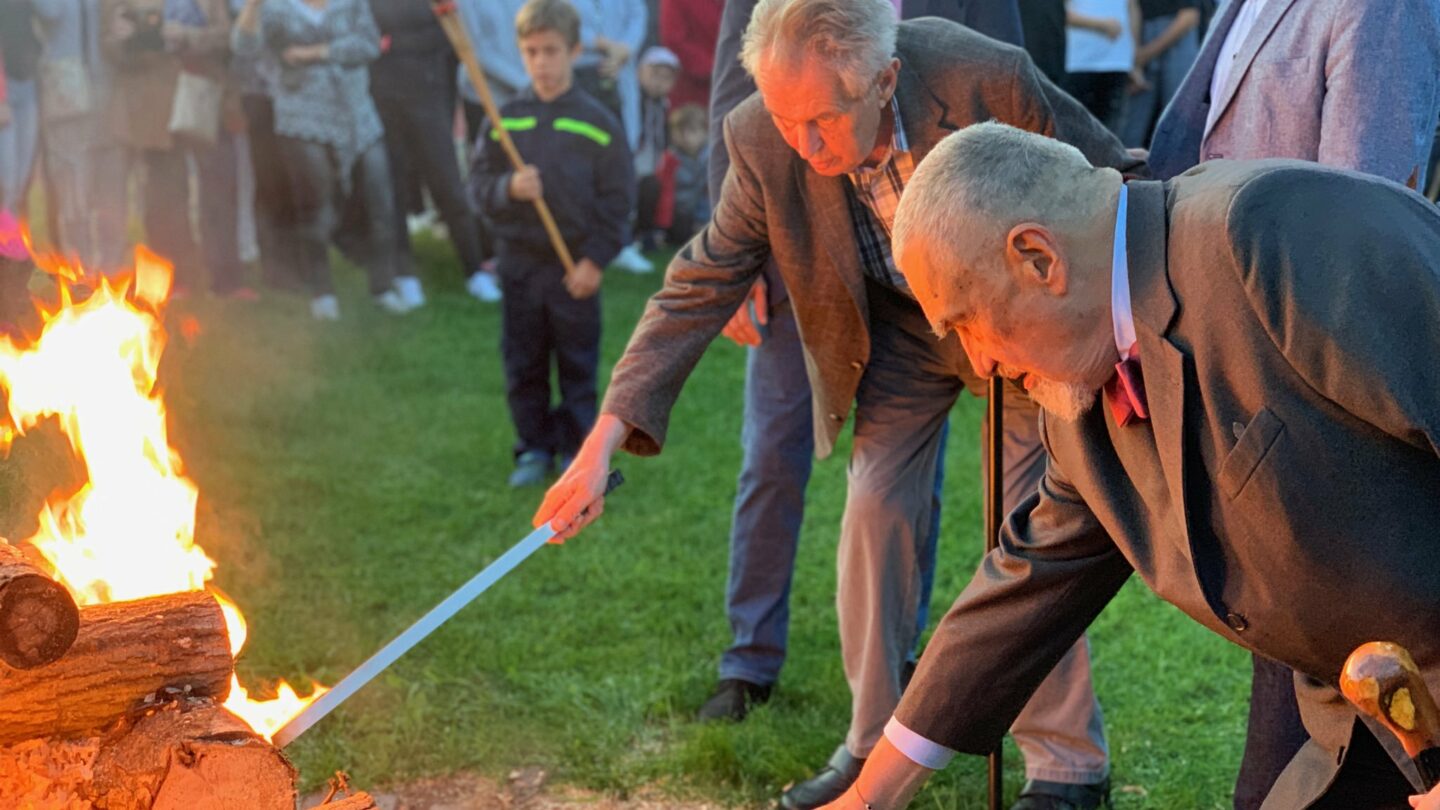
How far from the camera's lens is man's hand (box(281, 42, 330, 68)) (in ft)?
29.9

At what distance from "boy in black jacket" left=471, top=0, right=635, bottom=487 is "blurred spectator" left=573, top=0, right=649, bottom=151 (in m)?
2.62

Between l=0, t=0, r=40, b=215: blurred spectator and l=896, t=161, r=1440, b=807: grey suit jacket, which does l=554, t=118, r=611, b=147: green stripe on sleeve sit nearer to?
l=0, t=0, r=40, b=215: blurred spectator

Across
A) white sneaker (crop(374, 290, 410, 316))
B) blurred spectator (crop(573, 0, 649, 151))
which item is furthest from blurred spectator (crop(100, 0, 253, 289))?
blurred spectator (crop(573, 0, 649, 151))

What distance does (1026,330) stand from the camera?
83.0 inches

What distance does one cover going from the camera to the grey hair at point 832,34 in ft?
9.82

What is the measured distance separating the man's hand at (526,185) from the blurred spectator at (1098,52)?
2370mm

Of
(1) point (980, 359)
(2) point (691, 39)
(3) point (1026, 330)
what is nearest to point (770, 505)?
(1) point (980, 359)

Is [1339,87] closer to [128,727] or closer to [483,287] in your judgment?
[128,727]

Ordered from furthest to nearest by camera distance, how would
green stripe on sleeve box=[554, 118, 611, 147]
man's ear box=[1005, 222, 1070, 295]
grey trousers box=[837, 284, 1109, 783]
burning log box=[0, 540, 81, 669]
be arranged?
green stripe on sleeve box=[554, 118, 611, 147]
grey trousers box=[837, 284, 1109, 783]
burning log box=[0, 540, 81, 669]
man's ear box=[1005, 222, 1070, 295]

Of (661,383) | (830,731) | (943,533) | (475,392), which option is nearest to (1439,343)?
(661,383)

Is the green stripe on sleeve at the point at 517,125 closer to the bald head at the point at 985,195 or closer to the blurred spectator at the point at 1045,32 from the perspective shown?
the blurred spectator at the point at 1045,32

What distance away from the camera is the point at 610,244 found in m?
6.75

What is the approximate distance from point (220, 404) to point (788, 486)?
4.09m

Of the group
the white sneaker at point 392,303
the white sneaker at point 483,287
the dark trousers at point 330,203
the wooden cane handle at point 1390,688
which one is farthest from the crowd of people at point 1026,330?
the white sneaker at point 483,287
